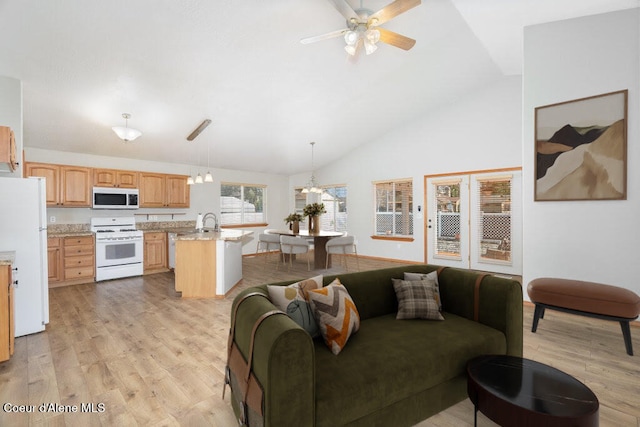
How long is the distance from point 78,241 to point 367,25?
18.1 feet

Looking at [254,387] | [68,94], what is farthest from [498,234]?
[68,94]

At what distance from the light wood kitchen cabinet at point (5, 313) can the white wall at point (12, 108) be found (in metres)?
1.53

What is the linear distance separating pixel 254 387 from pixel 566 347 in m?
2.95

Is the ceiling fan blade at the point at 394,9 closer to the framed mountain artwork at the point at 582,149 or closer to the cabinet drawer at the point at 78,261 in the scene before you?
the framed mountain artwork at the point at 582,149

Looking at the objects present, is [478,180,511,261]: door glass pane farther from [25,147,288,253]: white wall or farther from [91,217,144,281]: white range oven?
[91,217,144,281]: white range oven

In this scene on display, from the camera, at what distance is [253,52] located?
12.3 feet

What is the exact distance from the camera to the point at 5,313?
7.97 feet

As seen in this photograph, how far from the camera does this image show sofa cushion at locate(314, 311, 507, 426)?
1.41m

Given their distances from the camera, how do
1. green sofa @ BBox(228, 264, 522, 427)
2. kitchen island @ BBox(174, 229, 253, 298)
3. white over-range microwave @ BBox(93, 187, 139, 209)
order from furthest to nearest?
white over-range microwave @ BBox(93, 187, 139, 209) → kitchen island @ BBox(174, 229, 253, 298) → green sofa @ BBox(228, 264, 522, 427)

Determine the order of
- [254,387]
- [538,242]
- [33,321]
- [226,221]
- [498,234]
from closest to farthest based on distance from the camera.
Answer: [254,387] < [33,321] < [538,242] < [498,234] < [226,221]

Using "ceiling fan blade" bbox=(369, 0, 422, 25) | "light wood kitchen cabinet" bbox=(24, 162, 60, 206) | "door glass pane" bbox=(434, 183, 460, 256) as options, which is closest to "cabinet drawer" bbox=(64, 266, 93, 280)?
"light wood kitchen cabinet" bbox=(24, 162, 60, 206)

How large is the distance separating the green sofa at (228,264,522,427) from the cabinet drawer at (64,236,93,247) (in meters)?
4.71

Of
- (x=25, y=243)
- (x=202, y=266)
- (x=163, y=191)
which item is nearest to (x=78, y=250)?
(x=163, y=191)

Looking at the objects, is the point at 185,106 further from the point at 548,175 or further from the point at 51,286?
the point at 548,175
